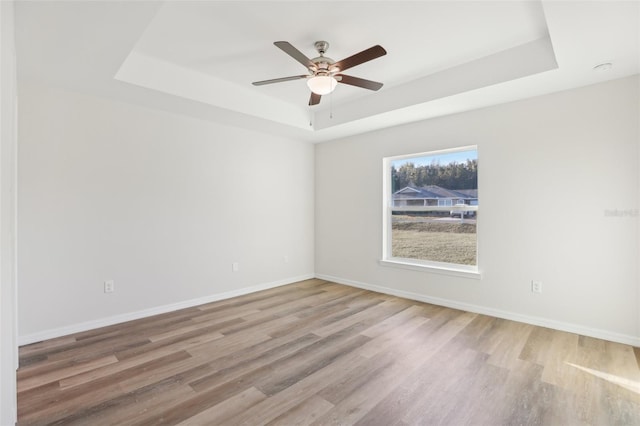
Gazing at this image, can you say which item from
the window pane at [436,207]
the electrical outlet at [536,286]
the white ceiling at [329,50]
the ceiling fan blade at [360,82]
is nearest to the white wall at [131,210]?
the white ceiling at [329,50]

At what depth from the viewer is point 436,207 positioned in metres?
4.13

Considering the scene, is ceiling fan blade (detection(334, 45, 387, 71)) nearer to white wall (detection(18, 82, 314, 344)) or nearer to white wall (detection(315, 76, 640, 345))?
white wall (detection(315, 76, 640, 345))

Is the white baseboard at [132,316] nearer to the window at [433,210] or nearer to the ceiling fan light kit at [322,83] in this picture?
the window at [433,210]

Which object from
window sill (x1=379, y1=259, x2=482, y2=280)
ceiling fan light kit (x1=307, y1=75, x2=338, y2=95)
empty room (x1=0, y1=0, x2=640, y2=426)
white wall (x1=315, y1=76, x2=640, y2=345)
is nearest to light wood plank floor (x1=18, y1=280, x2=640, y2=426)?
empty room (x1=0, y1=0, x2=640, y2=426)

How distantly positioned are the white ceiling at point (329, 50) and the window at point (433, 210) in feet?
2.48

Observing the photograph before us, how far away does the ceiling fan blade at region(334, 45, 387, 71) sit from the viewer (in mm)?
2166

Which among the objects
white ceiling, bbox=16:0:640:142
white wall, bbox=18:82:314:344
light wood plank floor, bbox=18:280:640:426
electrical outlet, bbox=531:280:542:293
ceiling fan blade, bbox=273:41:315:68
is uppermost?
white ceiling, bbox=16:0:640:142

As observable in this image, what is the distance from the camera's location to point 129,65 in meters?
2.82

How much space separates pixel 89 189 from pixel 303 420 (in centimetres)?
309

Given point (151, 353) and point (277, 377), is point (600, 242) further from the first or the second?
point (151, 353)

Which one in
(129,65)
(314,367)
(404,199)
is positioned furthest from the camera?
(404,199)

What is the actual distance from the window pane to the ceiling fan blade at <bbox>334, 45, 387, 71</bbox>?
2167 millimetres

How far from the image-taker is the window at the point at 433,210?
382 centimetres

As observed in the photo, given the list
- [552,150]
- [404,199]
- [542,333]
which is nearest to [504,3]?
[552,150]
